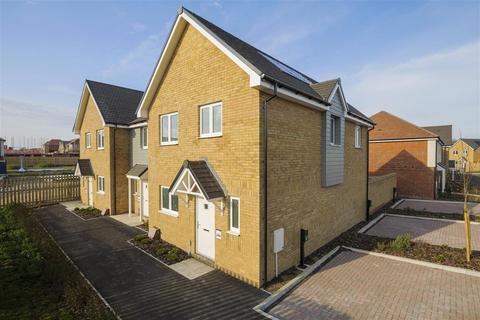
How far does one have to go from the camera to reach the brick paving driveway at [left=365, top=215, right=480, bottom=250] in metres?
10.9

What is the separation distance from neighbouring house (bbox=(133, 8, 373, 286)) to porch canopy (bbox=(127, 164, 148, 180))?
263cm

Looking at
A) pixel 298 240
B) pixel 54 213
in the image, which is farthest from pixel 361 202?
pixel 54 213

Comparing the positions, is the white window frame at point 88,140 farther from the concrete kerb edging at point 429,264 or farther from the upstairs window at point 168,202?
→ the concrete kerb edging at point 429,264

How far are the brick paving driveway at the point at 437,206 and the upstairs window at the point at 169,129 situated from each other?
17.0m

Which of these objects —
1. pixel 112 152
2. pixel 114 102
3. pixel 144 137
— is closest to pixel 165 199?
pixel 144 137

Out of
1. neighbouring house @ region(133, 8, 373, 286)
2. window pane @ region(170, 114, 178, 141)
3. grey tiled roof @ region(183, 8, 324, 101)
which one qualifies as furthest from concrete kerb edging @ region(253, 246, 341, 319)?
window pane @ region(170, 114, 178, 141)

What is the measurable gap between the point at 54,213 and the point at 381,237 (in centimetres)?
1940

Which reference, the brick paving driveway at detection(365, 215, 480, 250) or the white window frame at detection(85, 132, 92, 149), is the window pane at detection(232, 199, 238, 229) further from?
the white window frame at detection(85, 132, 92, 149)

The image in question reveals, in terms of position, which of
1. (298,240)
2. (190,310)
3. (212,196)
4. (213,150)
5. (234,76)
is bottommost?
(190,310)

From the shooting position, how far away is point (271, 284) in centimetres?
727

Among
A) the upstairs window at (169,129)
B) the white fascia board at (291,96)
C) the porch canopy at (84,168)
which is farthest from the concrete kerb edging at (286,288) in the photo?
the porch canopy at (84,168)

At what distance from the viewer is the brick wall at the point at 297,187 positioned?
7570mm

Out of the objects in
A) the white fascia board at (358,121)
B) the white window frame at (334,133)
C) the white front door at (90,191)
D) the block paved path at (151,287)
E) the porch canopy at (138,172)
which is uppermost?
the white fascia board at (358,121)

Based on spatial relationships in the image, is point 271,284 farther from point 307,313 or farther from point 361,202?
point 361,202
